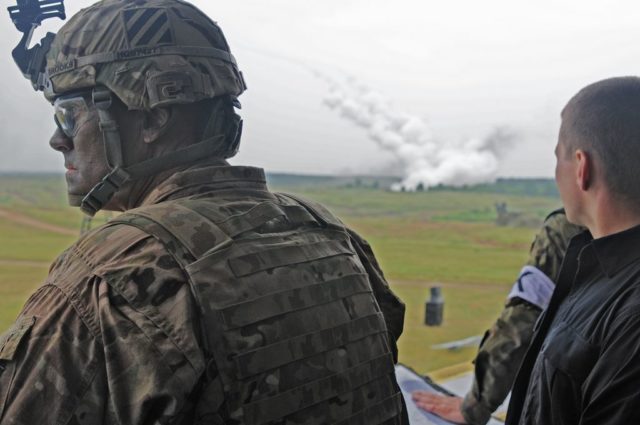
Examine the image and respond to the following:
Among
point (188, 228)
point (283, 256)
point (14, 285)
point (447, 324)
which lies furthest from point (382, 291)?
point (447, 324)

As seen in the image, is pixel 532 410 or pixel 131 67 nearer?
pixel 131 67

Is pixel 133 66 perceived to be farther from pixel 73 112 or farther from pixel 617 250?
pixel 617 250

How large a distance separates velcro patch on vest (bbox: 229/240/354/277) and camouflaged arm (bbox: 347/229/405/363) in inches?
6.8

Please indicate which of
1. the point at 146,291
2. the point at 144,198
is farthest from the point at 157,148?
the point at 146,291

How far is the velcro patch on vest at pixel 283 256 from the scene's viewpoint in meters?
0.96

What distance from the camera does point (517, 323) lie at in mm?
2086

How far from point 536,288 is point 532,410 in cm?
86

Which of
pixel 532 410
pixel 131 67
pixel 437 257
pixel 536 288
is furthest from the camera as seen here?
pixel 437 257

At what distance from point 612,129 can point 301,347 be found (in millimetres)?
727

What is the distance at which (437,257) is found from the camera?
5.77 metres

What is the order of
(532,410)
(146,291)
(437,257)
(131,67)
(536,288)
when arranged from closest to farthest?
(146,291) < (131,67) < (532,410) < (536,288) < (437,257)

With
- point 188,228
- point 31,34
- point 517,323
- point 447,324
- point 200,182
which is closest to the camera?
point 188,228

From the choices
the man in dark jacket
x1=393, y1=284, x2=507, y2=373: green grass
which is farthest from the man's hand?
the man in dark jacket

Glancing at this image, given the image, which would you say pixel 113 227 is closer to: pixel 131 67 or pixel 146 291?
pixel 146 291
